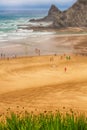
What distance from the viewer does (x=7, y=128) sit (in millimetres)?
7434

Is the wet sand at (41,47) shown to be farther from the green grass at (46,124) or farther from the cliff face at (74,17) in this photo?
the green grass at (46,124)

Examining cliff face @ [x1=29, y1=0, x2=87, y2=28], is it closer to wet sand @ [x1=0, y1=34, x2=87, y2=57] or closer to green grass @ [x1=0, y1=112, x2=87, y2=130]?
wet sand @ [x1=0, y1=34, x2=87, y2=57]

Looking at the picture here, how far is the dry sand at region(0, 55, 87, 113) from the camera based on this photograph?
1855 cm

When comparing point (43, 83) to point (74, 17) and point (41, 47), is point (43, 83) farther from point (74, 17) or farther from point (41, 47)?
point (74, 17)

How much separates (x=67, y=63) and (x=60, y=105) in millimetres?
13836

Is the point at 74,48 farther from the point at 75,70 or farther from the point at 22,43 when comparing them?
the point at 75,70

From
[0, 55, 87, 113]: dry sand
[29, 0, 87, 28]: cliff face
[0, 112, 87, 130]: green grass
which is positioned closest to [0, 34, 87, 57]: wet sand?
[0, 55, 87, 113]: dry sand

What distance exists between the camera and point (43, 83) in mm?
24891

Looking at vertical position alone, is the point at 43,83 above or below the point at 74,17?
below

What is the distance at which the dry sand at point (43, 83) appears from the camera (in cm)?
1855

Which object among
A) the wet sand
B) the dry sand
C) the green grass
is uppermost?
the green grass

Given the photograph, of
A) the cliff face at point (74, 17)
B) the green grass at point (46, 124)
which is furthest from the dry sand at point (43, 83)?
the cliff face at point (74, 17)

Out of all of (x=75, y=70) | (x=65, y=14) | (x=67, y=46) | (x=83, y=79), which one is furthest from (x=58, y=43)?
(x=65, y=14)

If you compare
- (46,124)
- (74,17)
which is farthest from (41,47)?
(74,17)
